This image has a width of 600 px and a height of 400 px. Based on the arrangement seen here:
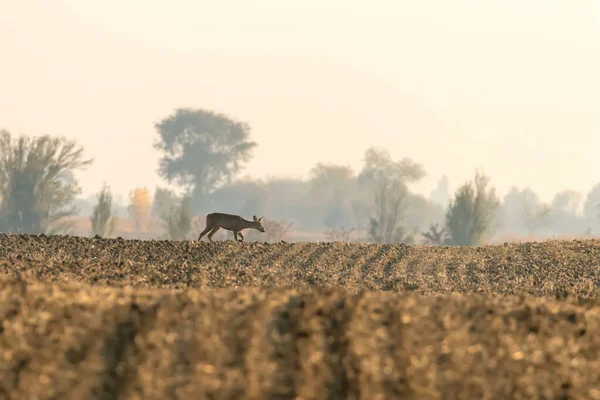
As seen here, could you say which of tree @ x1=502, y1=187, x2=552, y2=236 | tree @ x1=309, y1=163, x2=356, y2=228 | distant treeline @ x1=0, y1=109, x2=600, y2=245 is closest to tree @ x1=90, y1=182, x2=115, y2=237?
distant treeline @ x1=0, y1=109, x2=600, y2=245

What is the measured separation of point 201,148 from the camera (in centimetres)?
8562

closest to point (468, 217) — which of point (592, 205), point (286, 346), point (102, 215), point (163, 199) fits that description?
point (102, 215)

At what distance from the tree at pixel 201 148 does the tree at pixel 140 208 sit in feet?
11.8

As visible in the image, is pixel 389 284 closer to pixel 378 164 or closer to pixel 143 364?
pixel 143 364

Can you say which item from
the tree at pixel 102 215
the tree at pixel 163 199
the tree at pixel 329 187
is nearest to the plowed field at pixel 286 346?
the tree at pixel 102 215

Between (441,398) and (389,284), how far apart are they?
8960mm

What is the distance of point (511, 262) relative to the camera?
20.3 metres

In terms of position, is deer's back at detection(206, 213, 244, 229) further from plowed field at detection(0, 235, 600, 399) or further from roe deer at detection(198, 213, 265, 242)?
plowed field at detection(0, 235, 600, 399)

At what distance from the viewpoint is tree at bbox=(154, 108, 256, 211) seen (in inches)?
3310

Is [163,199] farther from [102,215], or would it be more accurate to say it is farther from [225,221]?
[225,221]

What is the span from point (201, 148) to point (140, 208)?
26.8 feet

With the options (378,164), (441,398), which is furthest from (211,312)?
(378,164)

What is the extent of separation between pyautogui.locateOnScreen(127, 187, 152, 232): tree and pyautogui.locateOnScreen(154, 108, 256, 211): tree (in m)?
3.60

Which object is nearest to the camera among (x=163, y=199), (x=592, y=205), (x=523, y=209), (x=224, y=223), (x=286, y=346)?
(x=286, y=346)
